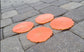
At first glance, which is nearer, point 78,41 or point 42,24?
point 78,41

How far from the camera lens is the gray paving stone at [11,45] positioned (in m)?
1.22

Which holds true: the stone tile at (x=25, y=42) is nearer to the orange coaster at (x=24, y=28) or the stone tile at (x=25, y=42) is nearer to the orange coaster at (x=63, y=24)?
the orange coaster at (x=24, y=28)

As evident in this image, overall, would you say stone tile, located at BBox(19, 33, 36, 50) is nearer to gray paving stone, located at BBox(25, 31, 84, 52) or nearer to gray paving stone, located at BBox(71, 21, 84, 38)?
gray paving stone, located at BBox(25, 31, 84, 52)

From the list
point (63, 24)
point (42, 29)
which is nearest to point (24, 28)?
point (42, 29)

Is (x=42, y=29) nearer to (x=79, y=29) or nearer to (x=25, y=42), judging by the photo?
(x=25, y=42)

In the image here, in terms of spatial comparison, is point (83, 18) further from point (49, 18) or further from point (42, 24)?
point (42, 24)

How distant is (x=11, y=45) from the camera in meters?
1.30

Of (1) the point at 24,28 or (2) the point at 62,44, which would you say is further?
(1) the point at 24,28

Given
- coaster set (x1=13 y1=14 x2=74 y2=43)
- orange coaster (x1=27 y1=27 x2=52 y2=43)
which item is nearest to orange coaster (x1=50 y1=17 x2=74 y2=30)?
coaster set (x1=13 y1=14 x2=74 y2=43)

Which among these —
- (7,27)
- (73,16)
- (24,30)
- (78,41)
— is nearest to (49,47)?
(78,41)

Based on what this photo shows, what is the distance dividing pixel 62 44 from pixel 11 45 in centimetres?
73

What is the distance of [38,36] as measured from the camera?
1.34 m

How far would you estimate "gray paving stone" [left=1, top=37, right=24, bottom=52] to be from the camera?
4.01 feet

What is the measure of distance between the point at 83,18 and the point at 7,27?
145 cm
